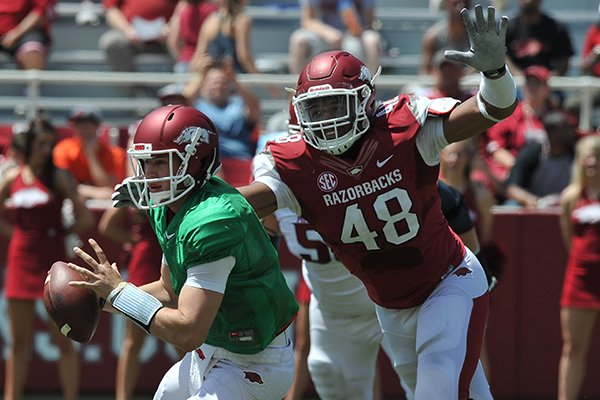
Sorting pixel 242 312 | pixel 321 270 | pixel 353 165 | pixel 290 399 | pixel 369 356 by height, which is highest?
pixel 353 165

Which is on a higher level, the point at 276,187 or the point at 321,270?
the point at 276,187

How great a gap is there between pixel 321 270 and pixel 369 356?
23.3 inches

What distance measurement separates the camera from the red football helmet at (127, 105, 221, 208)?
14.6 ft

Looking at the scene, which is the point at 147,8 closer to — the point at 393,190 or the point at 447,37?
the point at 447,37

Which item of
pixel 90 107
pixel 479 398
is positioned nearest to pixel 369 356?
pixel 479 398

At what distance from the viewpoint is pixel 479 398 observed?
16.7 feet

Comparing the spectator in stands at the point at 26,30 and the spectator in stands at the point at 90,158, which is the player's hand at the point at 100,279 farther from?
the spectator in stands at the point at 26,30

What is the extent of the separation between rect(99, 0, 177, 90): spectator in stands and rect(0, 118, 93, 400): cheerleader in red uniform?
2377mm

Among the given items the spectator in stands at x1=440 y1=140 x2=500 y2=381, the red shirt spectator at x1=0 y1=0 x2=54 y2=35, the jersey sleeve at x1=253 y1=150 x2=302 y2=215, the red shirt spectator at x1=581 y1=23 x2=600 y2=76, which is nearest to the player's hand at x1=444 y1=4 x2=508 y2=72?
the jersey sleeve at x1=253 y1=150 x2=302 y2=215

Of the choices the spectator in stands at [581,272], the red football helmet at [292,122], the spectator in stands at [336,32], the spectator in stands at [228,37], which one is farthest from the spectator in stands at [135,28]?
the red football helmet at [292,122]

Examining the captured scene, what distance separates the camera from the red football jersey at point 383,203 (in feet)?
15.9

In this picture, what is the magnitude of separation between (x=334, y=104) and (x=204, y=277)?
0.98 meters

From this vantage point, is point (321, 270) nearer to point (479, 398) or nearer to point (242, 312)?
point (479, 398)

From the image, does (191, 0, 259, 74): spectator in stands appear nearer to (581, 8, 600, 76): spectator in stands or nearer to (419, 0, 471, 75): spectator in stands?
(419, 0, 471, 75): spectator in stands
